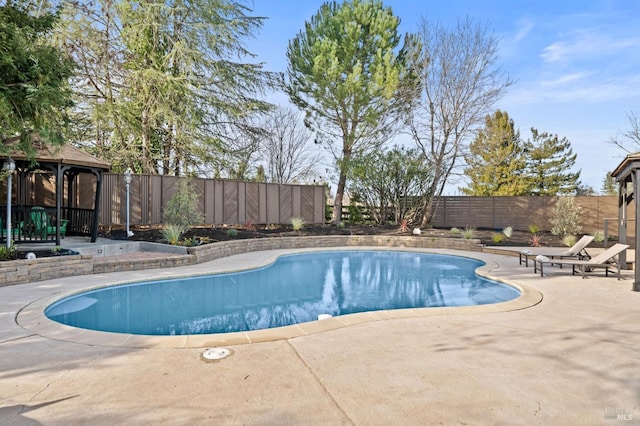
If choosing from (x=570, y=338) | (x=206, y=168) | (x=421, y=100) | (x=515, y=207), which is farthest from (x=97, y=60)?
(x=515, y=207)

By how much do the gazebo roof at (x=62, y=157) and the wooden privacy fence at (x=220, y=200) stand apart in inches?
105

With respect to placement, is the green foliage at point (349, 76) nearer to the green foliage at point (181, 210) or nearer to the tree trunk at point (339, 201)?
the tree trunk at point (339, 201)

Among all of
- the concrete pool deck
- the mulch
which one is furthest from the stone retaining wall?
the concrete pool deck

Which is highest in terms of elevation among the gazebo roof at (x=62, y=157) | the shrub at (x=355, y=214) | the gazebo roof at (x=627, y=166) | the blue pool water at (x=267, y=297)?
the gazebo roof at (x=62, y=157)

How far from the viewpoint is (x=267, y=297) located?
6.95 m

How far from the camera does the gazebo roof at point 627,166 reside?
6004mm

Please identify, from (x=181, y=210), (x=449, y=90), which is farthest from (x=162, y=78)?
(x=449, y=90)

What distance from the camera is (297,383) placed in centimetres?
278

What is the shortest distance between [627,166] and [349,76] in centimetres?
1195

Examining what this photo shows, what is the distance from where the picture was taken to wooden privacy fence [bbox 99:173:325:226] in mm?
12422

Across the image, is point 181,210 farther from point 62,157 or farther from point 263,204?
point 263,204

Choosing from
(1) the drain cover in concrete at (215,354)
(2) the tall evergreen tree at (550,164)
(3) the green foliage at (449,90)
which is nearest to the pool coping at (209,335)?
(1) the drain cover in concrete at (215,354)

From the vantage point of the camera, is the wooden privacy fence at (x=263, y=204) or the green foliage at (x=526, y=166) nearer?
the wooden privacy fence at (x=263, y=204)

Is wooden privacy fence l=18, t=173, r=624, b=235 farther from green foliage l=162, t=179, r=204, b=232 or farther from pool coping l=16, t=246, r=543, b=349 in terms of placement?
pool coping l=16, t=246, r=543, b=349
